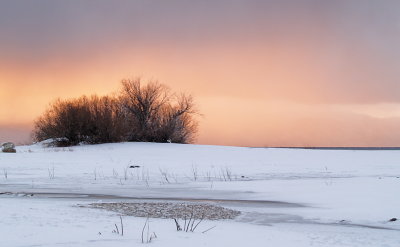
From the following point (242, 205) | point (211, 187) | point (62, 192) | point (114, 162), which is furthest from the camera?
point (114, 162)

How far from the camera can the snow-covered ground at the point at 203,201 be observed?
7.02m

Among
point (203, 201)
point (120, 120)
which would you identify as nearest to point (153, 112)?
point (120, 120)

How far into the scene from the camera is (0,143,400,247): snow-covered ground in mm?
7020

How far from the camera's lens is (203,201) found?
12383 mm

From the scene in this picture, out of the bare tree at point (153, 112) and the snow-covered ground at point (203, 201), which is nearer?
the snow-covered ground at point (203, 201)

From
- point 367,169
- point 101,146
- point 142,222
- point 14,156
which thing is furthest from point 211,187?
point 101,146

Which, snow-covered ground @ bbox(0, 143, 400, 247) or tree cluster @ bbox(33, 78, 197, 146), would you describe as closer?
snow-covered ground @ bbox(0, 143, 400, 247)

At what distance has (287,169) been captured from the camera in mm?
22750

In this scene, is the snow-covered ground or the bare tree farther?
the bare tree

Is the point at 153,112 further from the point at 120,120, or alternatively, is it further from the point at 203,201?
the point at 203,201

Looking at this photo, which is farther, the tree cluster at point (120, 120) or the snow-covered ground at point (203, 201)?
the tree cluster at point (120, 120)

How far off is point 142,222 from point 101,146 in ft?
97.6

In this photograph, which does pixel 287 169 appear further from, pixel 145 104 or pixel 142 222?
pixel 145 104

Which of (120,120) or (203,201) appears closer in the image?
(203,201)
